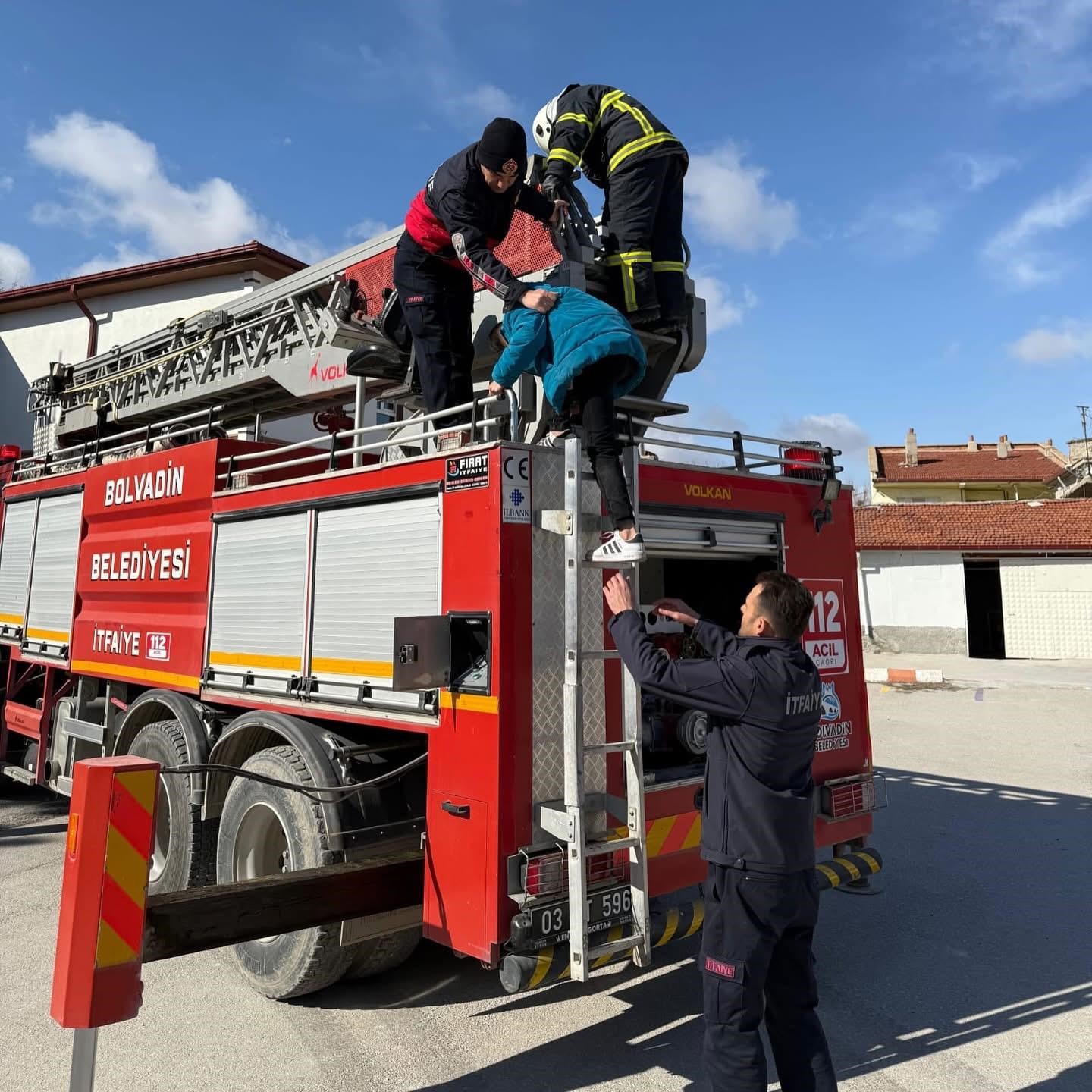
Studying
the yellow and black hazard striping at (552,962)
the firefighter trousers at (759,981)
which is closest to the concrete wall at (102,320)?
the yellow and black hazard striping at (552,962)

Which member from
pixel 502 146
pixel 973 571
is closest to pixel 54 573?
pixel 502 146

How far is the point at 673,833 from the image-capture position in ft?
11.7

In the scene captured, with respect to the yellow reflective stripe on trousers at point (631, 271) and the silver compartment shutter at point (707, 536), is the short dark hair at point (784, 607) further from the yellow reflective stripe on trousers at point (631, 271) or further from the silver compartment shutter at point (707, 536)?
the yellow reflective stripe on trousers at point (631, 271)

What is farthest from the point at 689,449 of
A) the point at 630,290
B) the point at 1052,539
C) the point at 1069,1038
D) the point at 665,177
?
the point at 1052,539

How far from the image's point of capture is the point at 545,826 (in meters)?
3.11

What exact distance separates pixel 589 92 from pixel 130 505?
394 centimetres

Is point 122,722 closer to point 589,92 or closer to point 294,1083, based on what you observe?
point 294,1083

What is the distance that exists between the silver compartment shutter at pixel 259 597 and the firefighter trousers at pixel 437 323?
38.6 inches

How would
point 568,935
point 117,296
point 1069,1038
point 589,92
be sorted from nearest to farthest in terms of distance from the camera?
point 568,935
point 1069,1038
point 589,92
point 117,296

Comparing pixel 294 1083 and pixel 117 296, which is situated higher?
pixel 117 296

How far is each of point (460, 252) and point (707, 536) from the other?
5.75 feet

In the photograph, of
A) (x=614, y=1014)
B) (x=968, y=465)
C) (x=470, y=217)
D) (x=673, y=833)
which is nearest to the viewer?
(x=673, y=833)

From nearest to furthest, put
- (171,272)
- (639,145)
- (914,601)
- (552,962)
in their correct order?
1. (552,962)
2. (639,145)
3. (171,272)
4. (914,601)

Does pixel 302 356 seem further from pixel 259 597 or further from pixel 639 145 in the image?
pixel 639 145
